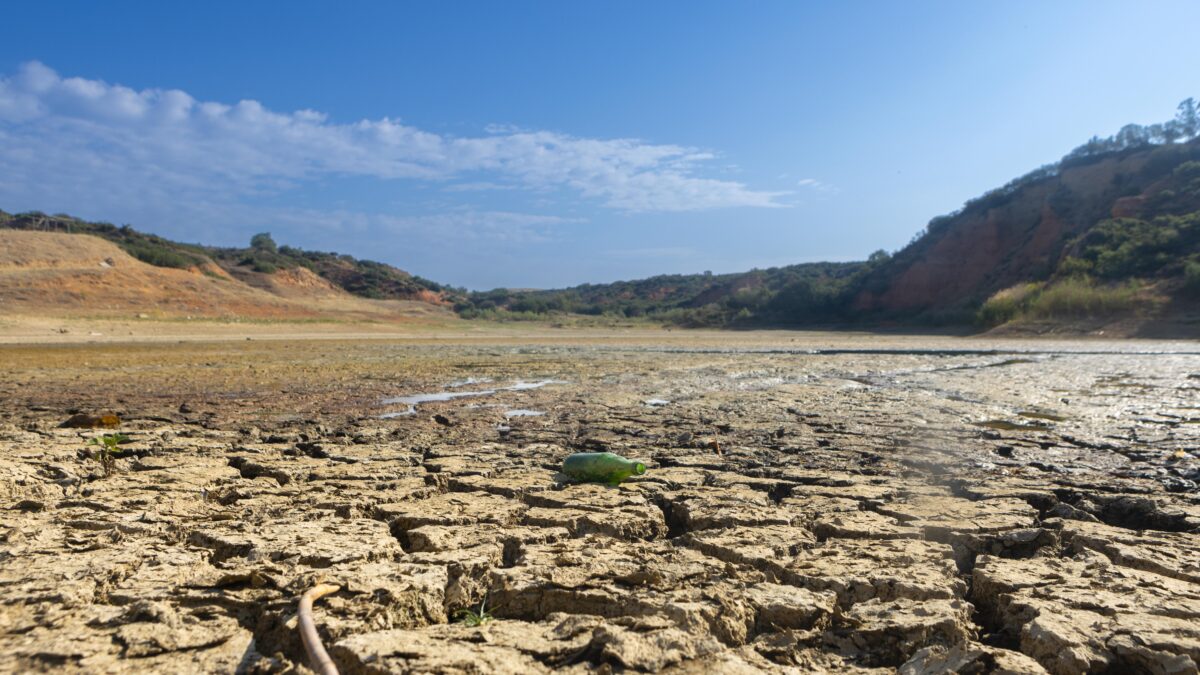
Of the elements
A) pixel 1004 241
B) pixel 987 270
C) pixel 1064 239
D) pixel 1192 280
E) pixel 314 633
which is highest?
pixel 1004 241

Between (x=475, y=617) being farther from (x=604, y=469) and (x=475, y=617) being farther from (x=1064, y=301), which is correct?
(x=1064, y=301)

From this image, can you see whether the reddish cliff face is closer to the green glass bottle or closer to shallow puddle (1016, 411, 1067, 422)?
shallow puddle (1016, 411, 1067, 422)

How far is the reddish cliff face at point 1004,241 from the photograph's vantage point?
30969mm

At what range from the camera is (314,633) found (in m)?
1.86

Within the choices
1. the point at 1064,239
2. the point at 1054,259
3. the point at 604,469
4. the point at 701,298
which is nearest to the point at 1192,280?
the point at 1054,259

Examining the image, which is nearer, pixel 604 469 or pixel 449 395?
pixel 604 469

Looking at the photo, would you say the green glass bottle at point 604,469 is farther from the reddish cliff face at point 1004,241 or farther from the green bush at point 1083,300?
the reddish cliff face at point 1004,241

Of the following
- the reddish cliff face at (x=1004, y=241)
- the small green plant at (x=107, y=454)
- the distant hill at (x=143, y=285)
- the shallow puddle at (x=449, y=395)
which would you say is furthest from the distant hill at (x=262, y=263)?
the small green plant at (x=107, y=454)

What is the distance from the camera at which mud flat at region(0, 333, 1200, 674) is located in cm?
194

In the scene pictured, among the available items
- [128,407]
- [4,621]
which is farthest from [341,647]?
[128,407]

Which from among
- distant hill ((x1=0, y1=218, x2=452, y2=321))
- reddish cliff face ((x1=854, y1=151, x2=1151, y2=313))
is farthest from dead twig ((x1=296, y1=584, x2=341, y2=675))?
reddish cliff face ((x1=854, y1=151, x2=1151, y2=313))

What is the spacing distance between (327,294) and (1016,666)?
139ft

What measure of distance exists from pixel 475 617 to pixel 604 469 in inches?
64.4

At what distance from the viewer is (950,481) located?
3.90 meters
